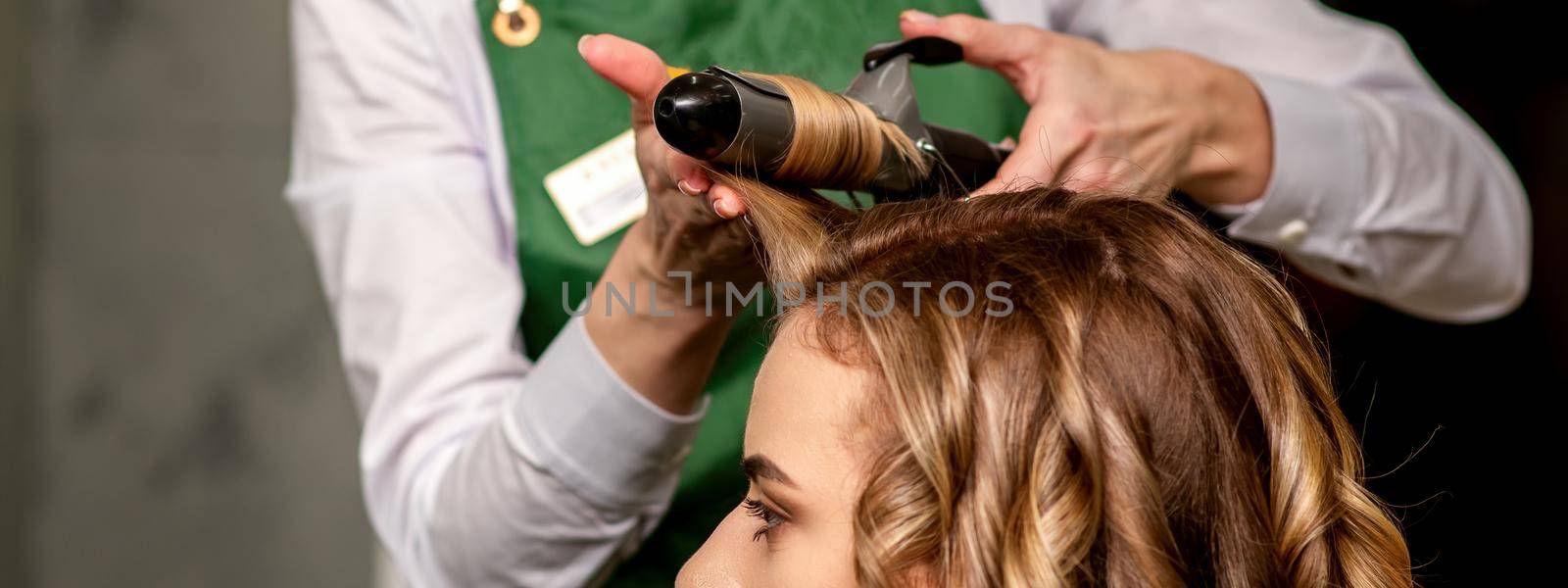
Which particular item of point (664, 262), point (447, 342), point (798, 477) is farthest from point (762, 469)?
point (447, 342)

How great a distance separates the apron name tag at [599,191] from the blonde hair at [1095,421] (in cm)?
36

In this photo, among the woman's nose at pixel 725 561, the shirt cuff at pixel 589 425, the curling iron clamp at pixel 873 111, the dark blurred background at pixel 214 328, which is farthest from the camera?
the dark blurred background at pixel 214 328

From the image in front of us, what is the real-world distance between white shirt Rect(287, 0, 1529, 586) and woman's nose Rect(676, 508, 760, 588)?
173 millimetres

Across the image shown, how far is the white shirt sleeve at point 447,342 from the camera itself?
828 millimetres

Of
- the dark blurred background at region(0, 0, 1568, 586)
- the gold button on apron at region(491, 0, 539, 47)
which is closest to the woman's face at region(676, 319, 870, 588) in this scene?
the gold button on apron at region(491, 0, 539, 47)

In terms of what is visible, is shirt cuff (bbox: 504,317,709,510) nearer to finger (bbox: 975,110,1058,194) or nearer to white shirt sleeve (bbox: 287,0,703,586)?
white shirt sleeve (bbox: 287,0,703,586)

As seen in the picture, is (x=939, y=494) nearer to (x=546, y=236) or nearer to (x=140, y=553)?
(x=546, y=236)

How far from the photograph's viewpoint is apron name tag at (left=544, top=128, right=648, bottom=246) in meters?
0.96

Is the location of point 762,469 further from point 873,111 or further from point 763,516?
point 873,111

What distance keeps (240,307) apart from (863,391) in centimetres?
119

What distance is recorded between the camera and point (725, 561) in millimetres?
638

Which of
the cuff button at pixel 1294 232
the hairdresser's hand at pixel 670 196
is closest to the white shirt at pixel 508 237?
the cuff button at pixel 1294 232

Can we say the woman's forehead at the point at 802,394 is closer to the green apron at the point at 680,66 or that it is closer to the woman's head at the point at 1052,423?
the woman's head at the point at 1052,423

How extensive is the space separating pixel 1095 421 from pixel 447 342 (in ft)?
1.77
